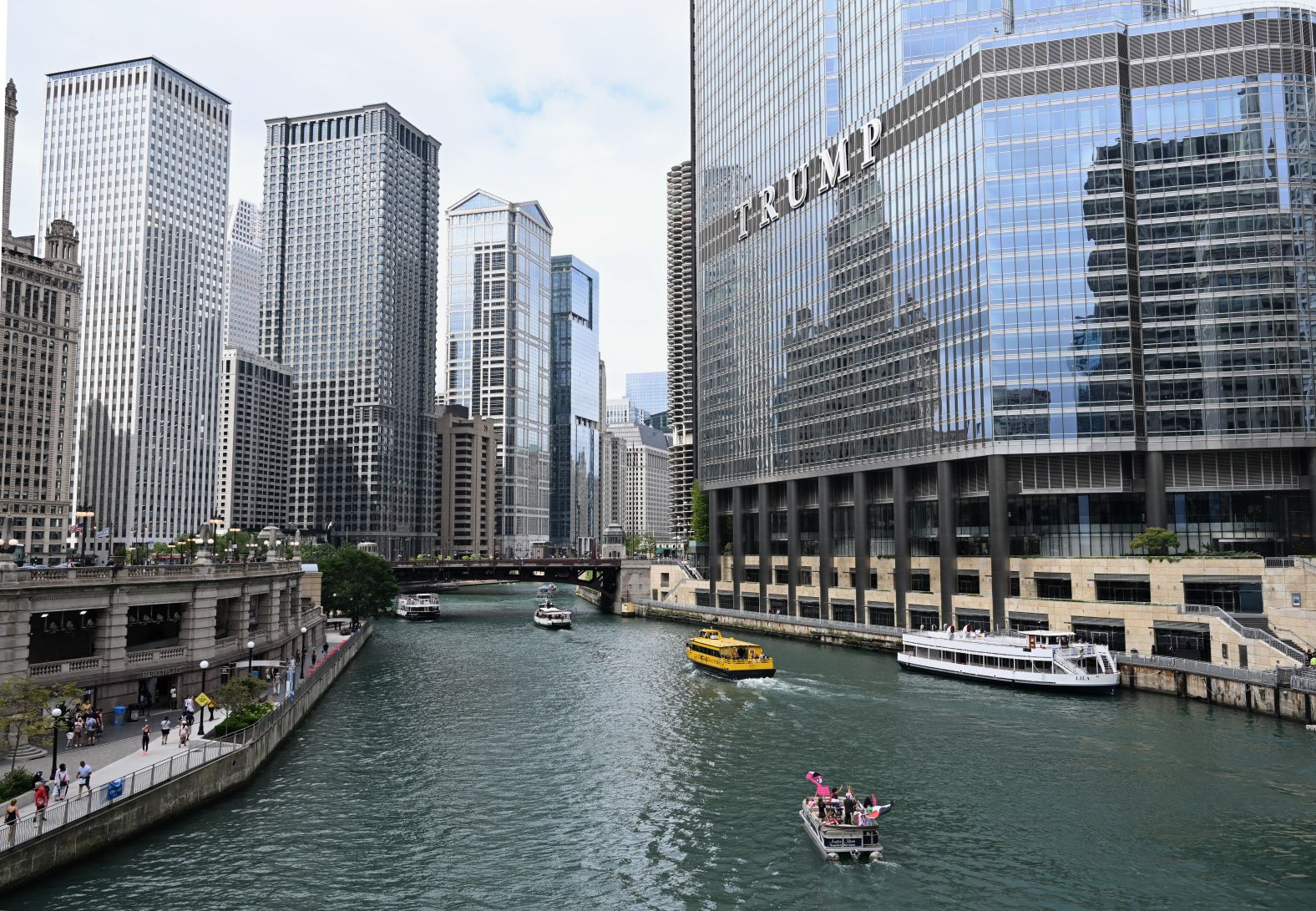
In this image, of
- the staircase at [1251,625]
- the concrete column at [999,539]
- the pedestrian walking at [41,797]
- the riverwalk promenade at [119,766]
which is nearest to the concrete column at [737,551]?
the concrete column at [999,539]

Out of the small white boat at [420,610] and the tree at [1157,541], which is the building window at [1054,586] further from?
the small white boat at [420,610]

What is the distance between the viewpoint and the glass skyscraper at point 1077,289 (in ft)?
332

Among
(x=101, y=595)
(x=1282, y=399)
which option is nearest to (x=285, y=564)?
(x=101, y=595)

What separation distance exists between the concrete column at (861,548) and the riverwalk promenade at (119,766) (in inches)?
3200

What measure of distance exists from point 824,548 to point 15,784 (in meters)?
108

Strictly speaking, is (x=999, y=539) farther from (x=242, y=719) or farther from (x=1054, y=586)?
(x=242, y=719)

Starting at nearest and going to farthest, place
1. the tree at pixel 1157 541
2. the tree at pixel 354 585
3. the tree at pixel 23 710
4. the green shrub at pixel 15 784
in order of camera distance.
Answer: the green shrub at pixel 15 784, the tree at pixel 23 710, the tree at pixel 1157 541, the tree at pixel 354 585

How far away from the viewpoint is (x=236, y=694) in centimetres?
5572

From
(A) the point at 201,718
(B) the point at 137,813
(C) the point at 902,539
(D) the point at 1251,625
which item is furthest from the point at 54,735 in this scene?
(C) the point at 902,539

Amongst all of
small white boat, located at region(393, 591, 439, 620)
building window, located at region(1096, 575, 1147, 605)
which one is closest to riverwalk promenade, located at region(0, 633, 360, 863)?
building window, located at region(1096, 575, 1147, 605)

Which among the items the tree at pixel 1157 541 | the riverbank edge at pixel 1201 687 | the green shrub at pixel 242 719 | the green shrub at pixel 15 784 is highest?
the tree at pixel 1157 541

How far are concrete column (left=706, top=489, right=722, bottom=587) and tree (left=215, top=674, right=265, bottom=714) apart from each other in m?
112

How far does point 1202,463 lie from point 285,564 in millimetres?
95380

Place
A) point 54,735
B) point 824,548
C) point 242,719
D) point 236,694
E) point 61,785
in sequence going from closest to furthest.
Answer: point 61,785 → point 54,735 → point 242,719 → point 236,694 → point 824,548
